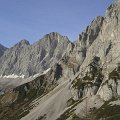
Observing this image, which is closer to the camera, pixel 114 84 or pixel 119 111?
pixel 119 111

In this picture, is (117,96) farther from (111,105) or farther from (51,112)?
(51,112)

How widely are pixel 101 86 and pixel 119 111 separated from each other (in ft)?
148

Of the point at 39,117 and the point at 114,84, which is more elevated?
the point at 114,84

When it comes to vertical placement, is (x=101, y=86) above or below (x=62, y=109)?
above

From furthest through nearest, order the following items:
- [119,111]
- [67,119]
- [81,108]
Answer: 1. [81,108]
2. [67,119]
3. [119,111]

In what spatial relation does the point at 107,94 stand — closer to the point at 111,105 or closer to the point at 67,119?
the point at 111,105

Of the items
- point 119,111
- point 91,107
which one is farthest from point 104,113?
point 91,107

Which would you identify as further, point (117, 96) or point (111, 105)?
point (117, 96)

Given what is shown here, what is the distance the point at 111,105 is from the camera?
16638 cm

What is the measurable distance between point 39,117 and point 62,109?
15389mm

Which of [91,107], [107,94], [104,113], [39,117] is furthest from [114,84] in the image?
[39,117]

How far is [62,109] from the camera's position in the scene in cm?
19488

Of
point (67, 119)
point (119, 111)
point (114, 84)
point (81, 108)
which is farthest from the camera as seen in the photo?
point (114, 84)

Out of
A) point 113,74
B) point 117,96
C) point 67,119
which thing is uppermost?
point 113,74
